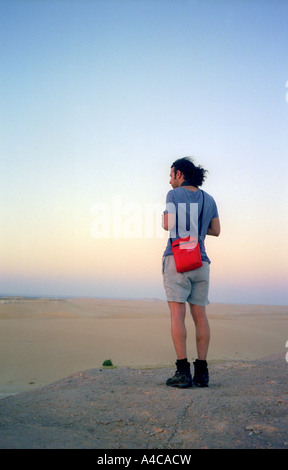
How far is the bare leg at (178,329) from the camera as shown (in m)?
3.29

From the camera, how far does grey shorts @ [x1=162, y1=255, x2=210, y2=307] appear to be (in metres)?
3.37

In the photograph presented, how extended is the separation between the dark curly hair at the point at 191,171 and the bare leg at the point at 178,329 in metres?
1.24

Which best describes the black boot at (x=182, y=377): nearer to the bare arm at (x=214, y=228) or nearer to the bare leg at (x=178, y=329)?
the bare leg at (x=178, y=329)

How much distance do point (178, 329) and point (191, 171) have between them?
156 centimetres

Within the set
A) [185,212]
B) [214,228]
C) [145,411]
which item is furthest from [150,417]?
[214,228]

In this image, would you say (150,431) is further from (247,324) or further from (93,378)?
(247,324)

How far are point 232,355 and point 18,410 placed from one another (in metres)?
6.38

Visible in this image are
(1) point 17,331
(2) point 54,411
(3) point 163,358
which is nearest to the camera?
(2) point 54,411

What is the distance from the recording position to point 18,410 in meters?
2.66

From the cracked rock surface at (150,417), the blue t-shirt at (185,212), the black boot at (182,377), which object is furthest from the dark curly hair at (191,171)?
the cracked rock surface at (150,417)

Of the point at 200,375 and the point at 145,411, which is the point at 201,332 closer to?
the point at 200,375

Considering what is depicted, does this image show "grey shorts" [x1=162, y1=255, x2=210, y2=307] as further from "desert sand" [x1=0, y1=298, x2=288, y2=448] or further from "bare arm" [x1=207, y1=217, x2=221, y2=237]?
"desert sand" [x1=0, y1=298, x2=288, y2=448]

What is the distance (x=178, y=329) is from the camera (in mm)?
3318
